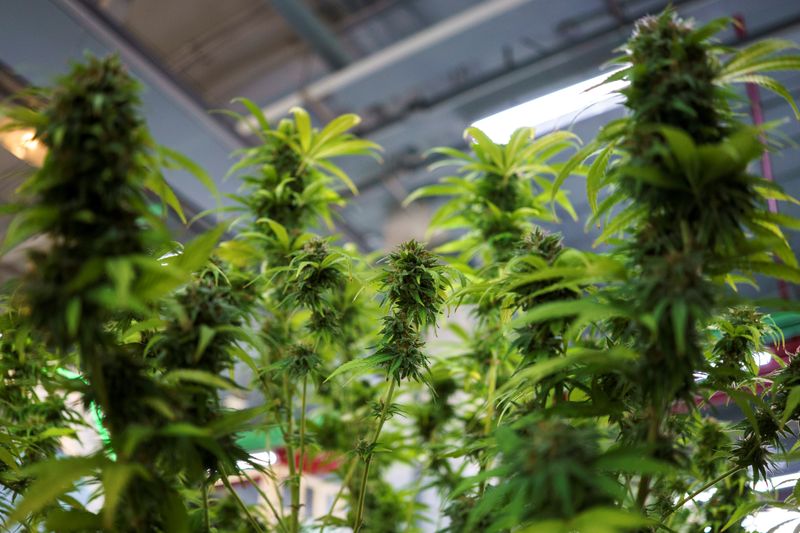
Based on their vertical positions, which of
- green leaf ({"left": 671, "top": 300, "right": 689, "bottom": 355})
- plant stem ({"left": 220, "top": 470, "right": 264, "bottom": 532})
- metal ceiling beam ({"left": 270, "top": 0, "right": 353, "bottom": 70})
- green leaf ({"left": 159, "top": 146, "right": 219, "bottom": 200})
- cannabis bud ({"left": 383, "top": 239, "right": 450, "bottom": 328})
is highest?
metal ceiling beam ({"left": 270, "top": 0, "right": 353, "bottom": 70})

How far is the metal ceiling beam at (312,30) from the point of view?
8.98 ft

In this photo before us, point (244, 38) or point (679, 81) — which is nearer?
point (679, 81)

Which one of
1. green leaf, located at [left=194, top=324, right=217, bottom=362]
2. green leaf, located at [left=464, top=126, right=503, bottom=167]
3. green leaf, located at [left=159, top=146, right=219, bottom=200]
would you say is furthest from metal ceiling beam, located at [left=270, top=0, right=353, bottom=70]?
green leaf, located at [left=194, top=324, right=217, bottom=362]

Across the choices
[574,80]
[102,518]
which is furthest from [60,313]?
[574,80]

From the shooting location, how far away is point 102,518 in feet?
2.46

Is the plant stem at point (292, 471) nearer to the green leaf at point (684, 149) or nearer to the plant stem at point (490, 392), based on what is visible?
the plant stem at point (490, 392)

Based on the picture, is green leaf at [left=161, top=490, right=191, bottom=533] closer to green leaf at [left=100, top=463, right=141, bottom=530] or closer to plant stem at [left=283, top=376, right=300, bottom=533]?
green leaf at [left=100, top=463, right=141, bottom=530]

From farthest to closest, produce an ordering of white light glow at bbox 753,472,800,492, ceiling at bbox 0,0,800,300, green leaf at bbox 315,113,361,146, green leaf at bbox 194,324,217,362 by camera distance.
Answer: ceiling at bbox 0,0,800,300
green leaf at bbox 315,113,361,146
white light glow at bbox 753,472,800,492
green leaf at bbox 194,324,217,362

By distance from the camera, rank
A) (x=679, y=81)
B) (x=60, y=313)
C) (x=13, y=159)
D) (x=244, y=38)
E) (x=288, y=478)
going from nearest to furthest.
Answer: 1. (x=60, y=313)
2. (x=679, y=81)
3. (x=13, y=159)
4. (x=288, y=478)
5. (x=244, y=38)

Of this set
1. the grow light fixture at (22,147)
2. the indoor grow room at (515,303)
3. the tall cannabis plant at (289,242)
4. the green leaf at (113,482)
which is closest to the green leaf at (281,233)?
the tall cannabis plant at (289,242)

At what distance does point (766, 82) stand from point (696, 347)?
1.25 ft

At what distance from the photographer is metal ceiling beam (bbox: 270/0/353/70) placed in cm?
274

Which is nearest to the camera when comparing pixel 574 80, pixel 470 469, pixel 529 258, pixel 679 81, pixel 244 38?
pixel 679 81

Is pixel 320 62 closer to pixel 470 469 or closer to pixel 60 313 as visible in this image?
pixel 470 469
